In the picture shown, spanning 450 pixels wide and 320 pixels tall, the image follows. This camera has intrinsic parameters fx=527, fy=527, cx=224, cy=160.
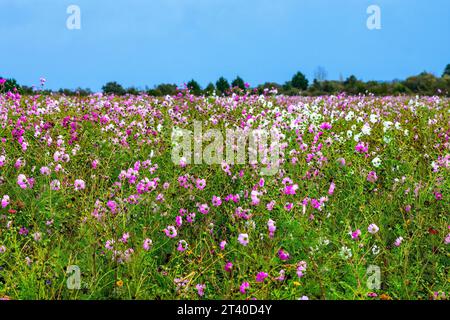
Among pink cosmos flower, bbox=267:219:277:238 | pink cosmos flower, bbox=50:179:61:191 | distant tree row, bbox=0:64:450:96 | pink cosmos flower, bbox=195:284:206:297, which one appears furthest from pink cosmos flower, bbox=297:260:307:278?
distant tree row, bbox=0:64:450:96

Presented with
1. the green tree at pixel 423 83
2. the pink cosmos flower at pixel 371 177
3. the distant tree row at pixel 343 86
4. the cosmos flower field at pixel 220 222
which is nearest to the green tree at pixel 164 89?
the distant tree row at pixel 343 86

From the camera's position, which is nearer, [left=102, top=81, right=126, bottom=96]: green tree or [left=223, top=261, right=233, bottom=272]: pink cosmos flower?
[left=223, top=261, right=233, bottom=272]: pink cosmos flower

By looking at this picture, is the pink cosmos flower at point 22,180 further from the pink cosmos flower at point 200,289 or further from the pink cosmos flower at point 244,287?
the pink cosmos flower at point 244,287

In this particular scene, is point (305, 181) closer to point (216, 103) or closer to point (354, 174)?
point (354, 174)

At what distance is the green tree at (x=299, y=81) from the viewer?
29547 millimetres

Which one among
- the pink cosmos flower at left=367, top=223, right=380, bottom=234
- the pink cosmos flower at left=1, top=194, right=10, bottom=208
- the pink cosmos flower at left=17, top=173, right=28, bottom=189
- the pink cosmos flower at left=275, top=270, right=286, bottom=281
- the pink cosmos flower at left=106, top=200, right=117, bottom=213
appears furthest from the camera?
the pink cosmos flower at left=17, top=173, right=28, bottom=189

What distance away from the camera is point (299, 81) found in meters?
30.1

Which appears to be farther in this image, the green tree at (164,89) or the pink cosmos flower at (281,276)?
the green tree at (164,89)

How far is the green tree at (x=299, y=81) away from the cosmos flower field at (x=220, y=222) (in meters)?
22.8

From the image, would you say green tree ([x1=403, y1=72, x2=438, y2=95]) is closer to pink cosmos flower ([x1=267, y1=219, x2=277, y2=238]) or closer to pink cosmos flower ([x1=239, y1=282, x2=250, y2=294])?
pink cosmos flower ([x1=267, y1=219, x2=277, y2=238])

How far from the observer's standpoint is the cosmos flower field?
3385 millimetres

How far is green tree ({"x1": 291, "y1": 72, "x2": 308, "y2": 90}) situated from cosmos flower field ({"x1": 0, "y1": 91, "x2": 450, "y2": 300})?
22839 mm
